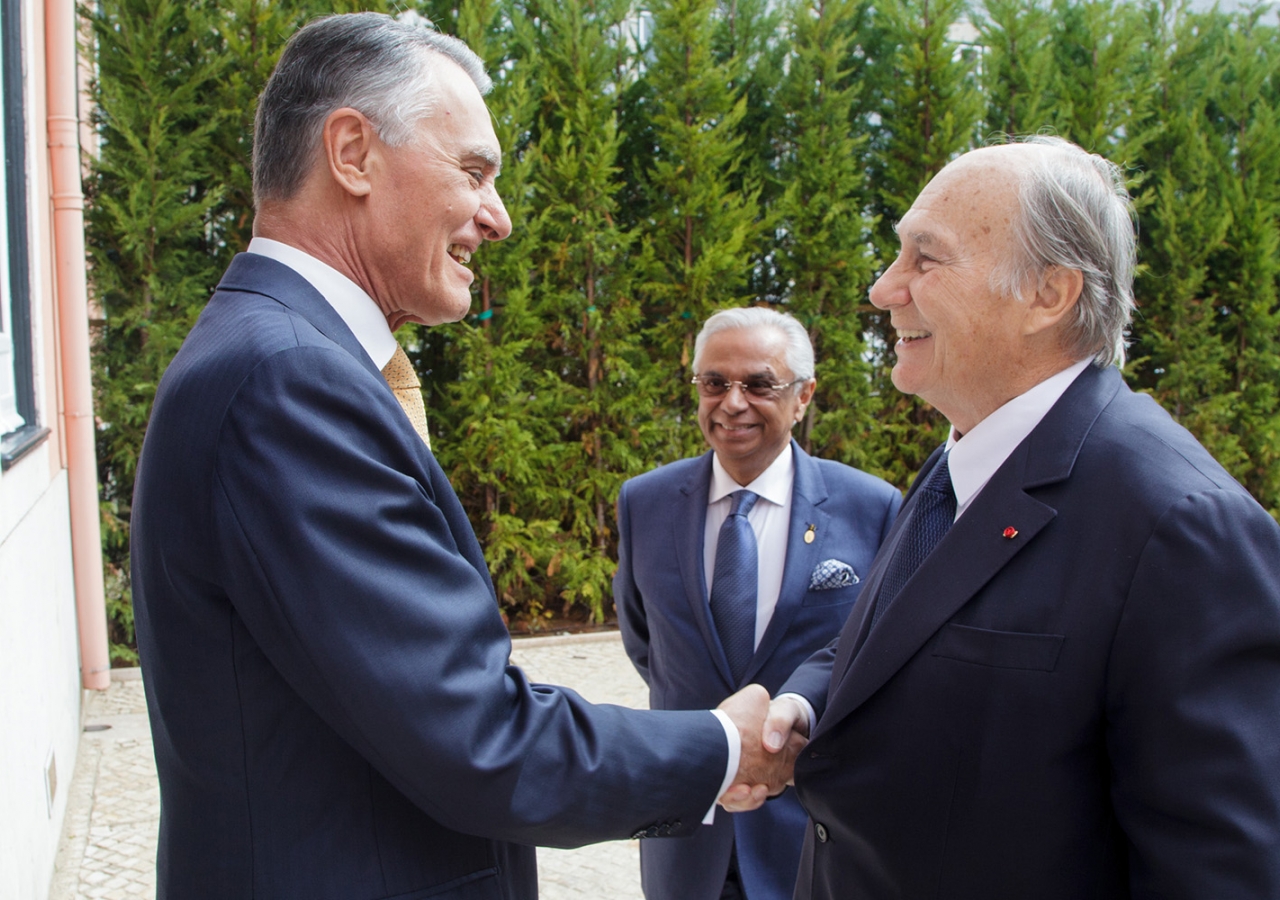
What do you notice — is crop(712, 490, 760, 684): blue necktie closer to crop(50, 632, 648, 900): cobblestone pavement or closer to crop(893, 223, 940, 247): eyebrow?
crop(893, 223, 940, 247): eyebrow

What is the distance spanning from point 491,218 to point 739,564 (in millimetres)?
1435

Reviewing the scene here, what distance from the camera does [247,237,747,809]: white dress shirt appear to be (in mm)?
1555

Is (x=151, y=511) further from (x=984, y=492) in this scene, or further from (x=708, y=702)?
(x=708, y=702)

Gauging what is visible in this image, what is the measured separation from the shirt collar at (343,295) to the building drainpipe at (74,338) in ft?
14.7

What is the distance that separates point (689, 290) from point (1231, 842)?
635 centimetres

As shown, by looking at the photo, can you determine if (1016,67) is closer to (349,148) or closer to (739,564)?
(739,564)

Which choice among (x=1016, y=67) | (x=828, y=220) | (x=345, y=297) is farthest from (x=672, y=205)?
(x=345, y=297)

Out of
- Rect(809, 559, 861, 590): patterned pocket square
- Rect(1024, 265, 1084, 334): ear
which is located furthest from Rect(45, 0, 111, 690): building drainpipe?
Rect(1024, 265, 1084, 334): ear

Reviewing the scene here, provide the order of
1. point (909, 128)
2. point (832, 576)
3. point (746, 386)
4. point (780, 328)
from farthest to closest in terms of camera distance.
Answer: point (909, 128) < point (780, 328) < point (746, 386) < point (832, 576)

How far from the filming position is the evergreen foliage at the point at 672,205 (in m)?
6.11

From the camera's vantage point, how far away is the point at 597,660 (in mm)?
6645

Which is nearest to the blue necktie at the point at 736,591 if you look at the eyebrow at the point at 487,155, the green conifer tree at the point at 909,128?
the eyebrow at the point at 487,155

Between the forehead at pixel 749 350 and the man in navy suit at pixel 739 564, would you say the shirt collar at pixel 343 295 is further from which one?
the forehead at pixel 749 350

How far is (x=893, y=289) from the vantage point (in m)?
1.94
